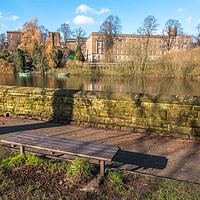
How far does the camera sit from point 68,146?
350 cm

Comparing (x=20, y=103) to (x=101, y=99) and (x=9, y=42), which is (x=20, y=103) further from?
(x=9, y=42)

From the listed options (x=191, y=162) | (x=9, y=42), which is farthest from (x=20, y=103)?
(x=9, y=42)

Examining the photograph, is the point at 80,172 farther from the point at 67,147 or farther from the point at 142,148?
the point at 142,148

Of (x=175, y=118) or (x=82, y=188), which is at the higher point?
(x=175, y=118)

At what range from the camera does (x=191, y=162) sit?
13.3ft

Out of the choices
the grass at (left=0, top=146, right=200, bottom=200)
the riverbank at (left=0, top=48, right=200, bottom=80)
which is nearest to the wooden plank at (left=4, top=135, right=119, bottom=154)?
the grass at (left=0, top=146, right=200, bottom=200)

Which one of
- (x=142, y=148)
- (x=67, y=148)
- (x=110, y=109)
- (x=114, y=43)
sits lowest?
(x=142, y=148)

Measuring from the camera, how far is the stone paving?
3.70 m

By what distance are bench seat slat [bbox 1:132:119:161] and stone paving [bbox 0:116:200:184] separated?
638 millimetres

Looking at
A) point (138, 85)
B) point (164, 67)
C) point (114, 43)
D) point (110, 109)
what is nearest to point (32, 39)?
point (114, 43)

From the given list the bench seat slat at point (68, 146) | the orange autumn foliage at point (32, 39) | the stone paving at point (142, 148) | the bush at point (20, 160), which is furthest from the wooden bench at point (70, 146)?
the orange autumn foliage at point (32, 39)

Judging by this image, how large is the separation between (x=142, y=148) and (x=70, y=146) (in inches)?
82.3

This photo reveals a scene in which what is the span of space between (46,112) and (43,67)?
5569 centimetres

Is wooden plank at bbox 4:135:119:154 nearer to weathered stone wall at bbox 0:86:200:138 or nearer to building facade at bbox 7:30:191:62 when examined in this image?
weathered stone wall at bbox 0:86:200:138
